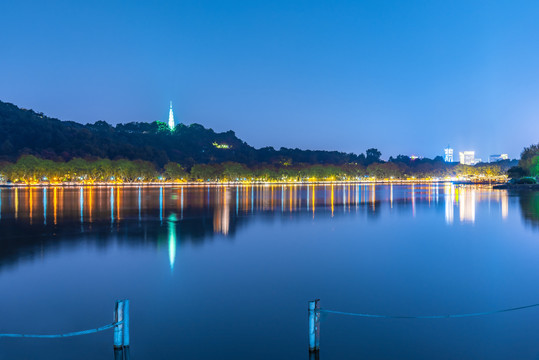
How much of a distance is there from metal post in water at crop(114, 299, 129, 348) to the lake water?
0.29 m

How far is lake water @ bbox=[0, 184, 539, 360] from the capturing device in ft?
26.2

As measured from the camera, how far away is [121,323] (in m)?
7.17

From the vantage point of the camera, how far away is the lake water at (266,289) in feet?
26.2

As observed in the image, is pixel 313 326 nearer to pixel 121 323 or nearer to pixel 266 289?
pixel 121 323

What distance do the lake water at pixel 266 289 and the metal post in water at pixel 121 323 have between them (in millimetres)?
293

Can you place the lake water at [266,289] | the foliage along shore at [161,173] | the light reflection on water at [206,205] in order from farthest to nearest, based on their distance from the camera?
the foliage along shore at [161,173], the light reflection on water at [206,205], the lake water at [266,289]

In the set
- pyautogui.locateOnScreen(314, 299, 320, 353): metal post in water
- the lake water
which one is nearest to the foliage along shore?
the lake water

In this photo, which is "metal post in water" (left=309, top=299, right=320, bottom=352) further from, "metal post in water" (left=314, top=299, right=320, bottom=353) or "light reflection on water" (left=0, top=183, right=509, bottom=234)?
"light reflection on water" (left=0, top=183, right=509, bottom=234)

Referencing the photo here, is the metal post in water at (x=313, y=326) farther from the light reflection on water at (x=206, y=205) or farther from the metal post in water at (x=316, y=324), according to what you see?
the light reflection on water at (x=206, y=205)

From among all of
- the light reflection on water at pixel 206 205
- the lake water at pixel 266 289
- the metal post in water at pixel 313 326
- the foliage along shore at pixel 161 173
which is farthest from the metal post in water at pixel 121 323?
the foliage along shore at pixel 161 173

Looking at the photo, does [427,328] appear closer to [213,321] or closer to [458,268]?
[213,321]

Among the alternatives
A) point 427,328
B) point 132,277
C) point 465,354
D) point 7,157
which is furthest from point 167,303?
point 7,157

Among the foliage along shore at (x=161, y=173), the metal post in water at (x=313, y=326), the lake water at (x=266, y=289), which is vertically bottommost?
the lake water at (x=266, y=289)

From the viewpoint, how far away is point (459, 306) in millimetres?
10227
